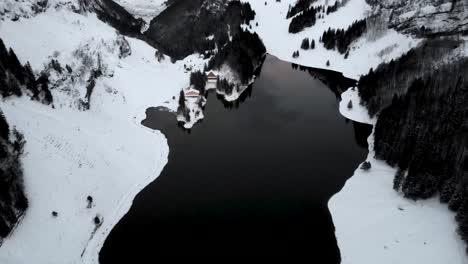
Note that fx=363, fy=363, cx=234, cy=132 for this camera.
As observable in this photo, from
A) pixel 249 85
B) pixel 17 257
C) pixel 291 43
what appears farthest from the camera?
pixel 291 43

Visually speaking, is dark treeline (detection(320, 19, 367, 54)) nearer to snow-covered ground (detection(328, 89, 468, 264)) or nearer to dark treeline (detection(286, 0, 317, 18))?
dark treeline (detection(286, 0, 317, 18))

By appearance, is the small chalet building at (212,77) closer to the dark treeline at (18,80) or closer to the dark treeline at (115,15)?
the dark treeline at (18,80)

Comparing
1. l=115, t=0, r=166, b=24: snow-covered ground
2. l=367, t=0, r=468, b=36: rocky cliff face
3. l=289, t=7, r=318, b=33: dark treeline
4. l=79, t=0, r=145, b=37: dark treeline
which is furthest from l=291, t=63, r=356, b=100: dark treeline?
l=115, t=0, r=166, b=24: snow-covered ground

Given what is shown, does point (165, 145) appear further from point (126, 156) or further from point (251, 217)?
point (251, 217)

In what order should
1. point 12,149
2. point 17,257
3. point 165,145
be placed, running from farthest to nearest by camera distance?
point 165,145 < point 12,149 < point 17,257

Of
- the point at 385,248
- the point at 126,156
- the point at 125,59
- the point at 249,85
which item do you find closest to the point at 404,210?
the point at 385,248

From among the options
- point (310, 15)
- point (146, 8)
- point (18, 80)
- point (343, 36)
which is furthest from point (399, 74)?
point (146, 8)
